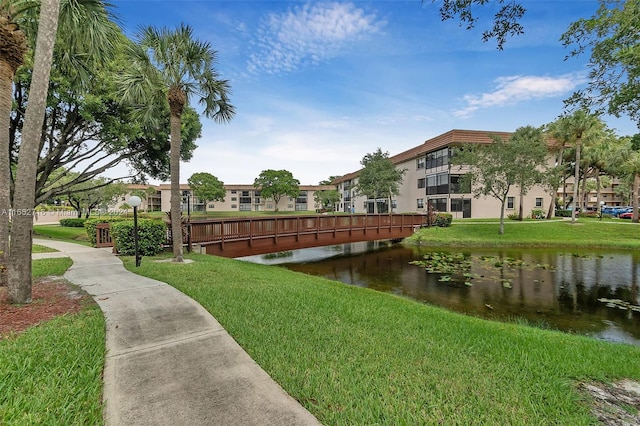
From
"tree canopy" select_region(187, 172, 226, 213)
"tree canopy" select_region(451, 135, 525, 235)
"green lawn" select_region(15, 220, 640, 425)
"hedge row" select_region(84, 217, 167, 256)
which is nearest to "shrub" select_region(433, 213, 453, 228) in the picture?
"tree canopy" select_region(451, 135, 525, 235)

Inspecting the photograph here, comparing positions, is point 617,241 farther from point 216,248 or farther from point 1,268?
point 1,268

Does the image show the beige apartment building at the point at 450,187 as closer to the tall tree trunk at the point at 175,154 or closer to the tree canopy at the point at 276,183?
the tall tree trunk at the point at 175,154

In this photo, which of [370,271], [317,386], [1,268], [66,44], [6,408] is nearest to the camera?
[6,408]

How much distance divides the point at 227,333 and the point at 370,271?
39.1ft

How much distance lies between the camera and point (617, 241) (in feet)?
67.6

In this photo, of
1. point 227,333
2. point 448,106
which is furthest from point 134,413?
point 448,106

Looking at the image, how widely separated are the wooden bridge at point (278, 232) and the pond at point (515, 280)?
1.71 m

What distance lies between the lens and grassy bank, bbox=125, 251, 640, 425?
2588mm

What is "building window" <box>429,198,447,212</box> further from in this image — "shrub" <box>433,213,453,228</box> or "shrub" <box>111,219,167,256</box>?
"shrub" <box>111,219,167,256</box>

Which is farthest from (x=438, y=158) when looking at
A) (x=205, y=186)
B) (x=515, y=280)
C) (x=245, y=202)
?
(x=245, y=202)

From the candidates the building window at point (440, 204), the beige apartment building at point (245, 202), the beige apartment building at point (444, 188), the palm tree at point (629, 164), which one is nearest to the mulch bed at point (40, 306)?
the beige apartment building at point (444, 188)

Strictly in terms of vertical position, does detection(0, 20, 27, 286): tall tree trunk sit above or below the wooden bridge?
above

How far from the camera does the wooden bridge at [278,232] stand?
42.8 feet

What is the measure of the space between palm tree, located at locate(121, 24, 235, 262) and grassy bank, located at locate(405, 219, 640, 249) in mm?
19198
